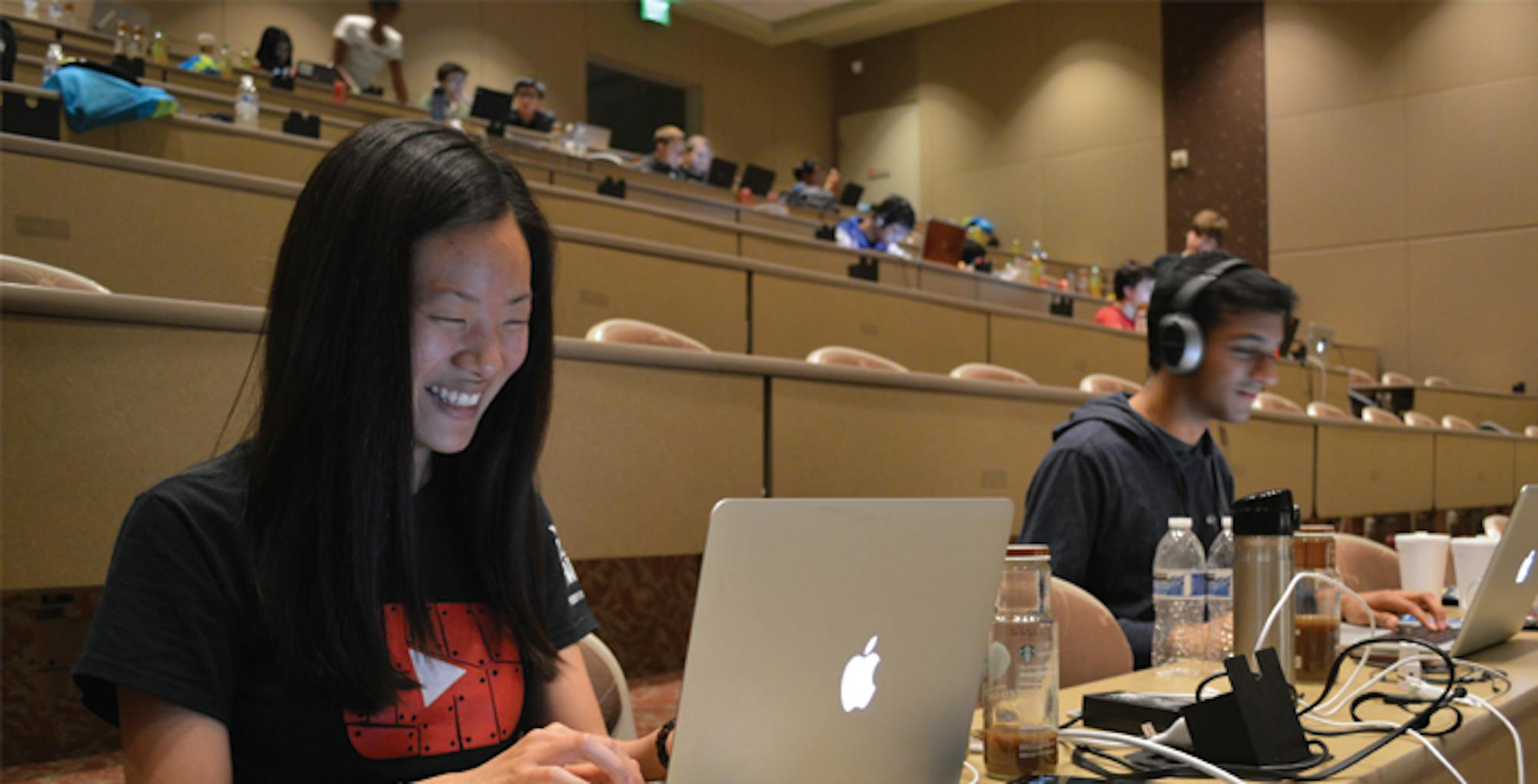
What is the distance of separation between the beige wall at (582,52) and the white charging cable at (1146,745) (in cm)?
766

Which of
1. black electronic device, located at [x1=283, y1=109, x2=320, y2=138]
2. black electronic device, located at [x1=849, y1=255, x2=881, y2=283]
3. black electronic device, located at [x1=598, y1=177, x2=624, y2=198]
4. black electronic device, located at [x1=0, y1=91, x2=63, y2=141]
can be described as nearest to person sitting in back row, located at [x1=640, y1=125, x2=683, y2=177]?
black electronic device, located at [x1=598, y1=177, x2=624, y2=198]

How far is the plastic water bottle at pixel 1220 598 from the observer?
1.43m

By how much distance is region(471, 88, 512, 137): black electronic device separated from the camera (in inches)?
230

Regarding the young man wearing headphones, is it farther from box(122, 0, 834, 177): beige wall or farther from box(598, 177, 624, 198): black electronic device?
box(122, 0, 834, 177): beige wall

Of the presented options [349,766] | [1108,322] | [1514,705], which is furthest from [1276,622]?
[1108,322]

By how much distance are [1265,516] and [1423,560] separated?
92 centimetres

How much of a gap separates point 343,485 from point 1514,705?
119 cm

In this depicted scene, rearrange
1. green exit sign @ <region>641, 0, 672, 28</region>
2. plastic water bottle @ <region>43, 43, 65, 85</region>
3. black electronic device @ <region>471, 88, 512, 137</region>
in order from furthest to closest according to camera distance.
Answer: green exit sign @ <region>641, 0, 672, 28</region>, black electronic device @ <region>471, 88, 512, 137</region>, plastic water bottle @ <region>43, 43, 65, 85</region>

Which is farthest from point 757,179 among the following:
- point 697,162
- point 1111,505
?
point 1111,505

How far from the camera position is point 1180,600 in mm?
1507

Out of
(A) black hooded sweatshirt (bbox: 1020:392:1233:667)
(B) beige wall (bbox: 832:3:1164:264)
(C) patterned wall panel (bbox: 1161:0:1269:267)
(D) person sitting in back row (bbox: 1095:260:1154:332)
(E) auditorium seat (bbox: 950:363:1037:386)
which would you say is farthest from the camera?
(B) beige wall (bbox: 832:3:1164:264)

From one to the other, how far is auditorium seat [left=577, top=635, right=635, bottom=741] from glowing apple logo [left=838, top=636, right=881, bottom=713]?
51 cm

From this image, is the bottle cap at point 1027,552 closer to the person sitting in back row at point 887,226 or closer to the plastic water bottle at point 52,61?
the plastic water bottle at point 52,61

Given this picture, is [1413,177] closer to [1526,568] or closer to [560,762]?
[1526,568]
